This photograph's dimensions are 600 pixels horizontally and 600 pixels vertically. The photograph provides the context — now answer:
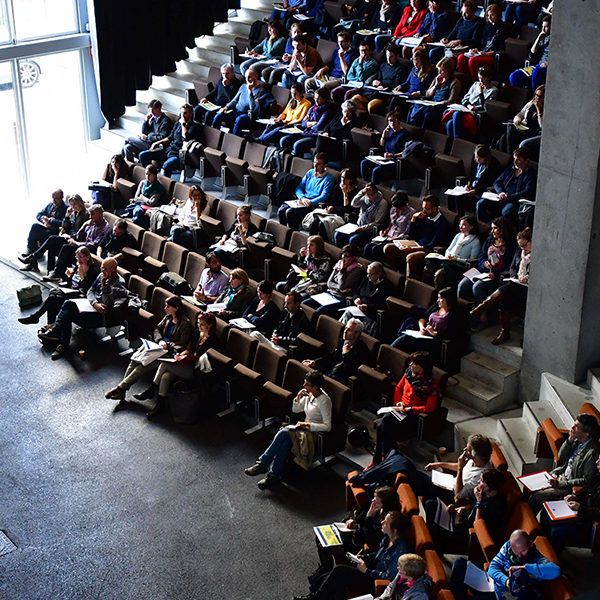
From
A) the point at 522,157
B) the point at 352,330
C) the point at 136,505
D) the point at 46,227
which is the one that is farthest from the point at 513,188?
the point at 46,227

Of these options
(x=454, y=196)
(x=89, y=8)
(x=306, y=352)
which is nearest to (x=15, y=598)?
(x=306, y=352)

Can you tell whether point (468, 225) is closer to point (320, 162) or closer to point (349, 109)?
point (320, 162)

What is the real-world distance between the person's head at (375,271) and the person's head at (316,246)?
2.55 feet

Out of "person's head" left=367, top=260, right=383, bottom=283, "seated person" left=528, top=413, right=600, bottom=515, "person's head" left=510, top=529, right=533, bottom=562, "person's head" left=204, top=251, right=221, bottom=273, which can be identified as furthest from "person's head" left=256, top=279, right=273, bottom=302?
"person's head" left=510, top=529, right=533, bottom=562

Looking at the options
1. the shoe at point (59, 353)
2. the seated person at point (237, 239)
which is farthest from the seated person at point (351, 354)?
the shoe at point (59, 353)

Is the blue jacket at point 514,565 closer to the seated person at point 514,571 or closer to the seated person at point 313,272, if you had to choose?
the seated person at point 514,571

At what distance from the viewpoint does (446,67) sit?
10656mm

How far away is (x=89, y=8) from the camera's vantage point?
1395 centimetres

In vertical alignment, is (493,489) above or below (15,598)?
above

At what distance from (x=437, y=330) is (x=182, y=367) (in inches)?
96.1

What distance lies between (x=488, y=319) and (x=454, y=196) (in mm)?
1742

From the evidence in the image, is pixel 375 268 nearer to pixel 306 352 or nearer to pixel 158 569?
pixel 306 352

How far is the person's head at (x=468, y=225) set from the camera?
8.85 m

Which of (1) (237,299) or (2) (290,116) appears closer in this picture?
(1) (237,299)
